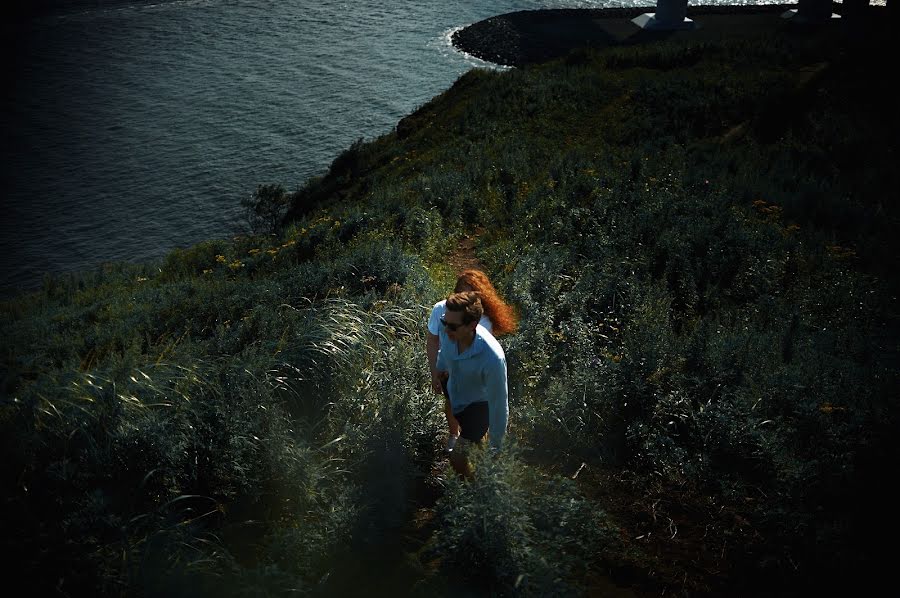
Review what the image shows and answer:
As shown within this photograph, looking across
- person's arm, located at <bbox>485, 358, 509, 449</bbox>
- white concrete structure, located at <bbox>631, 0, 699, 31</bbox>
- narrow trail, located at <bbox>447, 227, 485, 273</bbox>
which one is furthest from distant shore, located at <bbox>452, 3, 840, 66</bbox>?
person's arm, located at <bbox>485, 358, 509, 449</bbox>

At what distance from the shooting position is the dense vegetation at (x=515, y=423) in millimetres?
4004

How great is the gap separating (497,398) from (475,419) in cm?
37

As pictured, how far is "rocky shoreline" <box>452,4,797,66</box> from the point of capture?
47125 millimetres

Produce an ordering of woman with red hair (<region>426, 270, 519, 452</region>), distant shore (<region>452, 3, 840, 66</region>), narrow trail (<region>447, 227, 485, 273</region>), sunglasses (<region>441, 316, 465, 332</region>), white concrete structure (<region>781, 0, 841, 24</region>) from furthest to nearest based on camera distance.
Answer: distant shore (<region>452, 3, 840, 66</region>) < white concrete structure (<region>781, 0, 841, 24</region>) < narrow trail (<region>447, 227, 485, 273</region>) < woman with red hair (<region>426, 270, 519, 452</region>) < sunglasses (<region>441, 316, 465, 332</region>)

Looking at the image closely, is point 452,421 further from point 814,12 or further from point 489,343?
point 814,12

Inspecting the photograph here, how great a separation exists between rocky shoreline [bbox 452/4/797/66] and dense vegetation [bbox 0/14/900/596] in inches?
1564

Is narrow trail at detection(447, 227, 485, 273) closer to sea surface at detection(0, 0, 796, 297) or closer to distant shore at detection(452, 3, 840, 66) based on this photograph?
sea surface at detection(0, 0, 796, 297)

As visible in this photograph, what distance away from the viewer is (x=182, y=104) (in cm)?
4472

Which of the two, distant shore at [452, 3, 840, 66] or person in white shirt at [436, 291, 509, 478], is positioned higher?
distant shore at [452, 3, 840, 66]

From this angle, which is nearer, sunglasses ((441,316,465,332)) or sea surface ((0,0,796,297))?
sunglasses ((441,316,465,332))

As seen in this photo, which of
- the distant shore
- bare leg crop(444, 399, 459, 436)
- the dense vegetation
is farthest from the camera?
the distant shore

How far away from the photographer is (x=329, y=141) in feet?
128

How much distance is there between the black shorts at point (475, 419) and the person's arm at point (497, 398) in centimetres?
22

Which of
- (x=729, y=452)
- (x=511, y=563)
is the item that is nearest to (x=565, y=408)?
(x=729, y=452)
